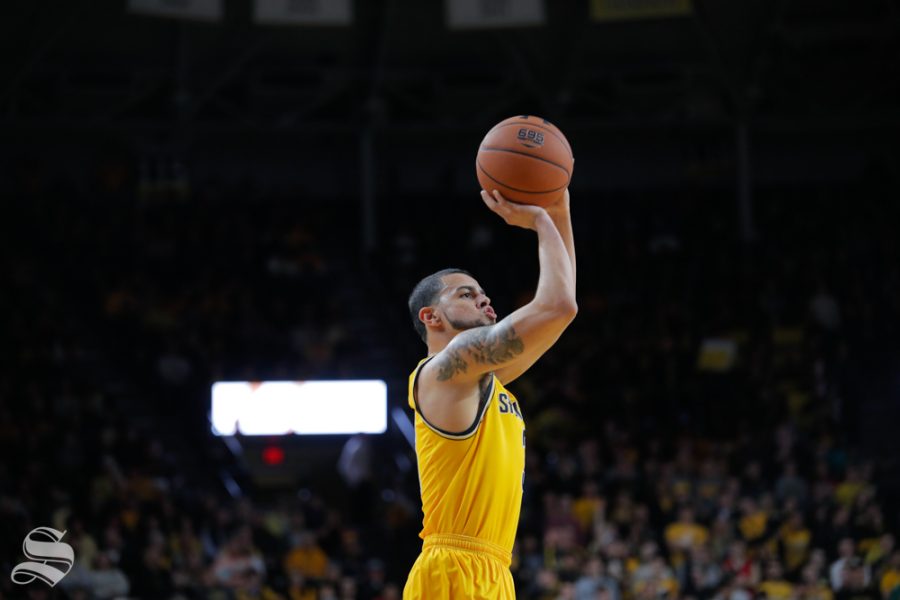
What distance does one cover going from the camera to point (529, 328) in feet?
14.4

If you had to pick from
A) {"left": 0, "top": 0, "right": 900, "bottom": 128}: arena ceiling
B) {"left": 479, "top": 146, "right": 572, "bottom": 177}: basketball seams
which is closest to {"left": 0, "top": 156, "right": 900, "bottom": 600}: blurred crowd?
{"left": 0, "top": 0, "right": 900, "bottom": 128}: arena ceiling

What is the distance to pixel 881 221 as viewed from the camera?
21219 mm

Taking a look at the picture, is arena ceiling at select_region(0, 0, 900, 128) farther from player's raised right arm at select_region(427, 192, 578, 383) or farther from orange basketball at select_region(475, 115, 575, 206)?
player's raised right arm at select_region(427, 192, 578, 383)

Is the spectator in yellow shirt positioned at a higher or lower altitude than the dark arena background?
lower

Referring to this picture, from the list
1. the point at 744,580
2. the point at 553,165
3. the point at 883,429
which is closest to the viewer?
the point at 553,165

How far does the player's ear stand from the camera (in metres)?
4.89

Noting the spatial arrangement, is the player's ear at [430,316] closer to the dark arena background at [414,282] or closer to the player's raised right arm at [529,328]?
the player's raised right arm at [529,328]

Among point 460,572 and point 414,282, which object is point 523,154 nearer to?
point 460,572

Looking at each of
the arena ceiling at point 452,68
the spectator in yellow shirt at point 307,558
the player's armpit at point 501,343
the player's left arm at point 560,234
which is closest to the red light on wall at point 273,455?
the spectator in yellow shirt at point 307,558

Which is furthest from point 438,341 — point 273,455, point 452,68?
point 452,68

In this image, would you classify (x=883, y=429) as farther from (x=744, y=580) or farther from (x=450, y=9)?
(x=450, y=9)

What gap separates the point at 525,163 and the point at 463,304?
58cm

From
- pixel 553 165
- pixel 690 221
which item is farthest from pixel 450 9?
pixel 553 165

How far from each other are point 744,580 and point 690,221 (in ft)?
32.4
